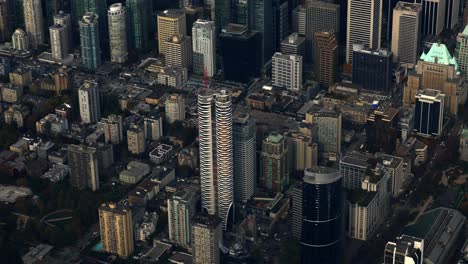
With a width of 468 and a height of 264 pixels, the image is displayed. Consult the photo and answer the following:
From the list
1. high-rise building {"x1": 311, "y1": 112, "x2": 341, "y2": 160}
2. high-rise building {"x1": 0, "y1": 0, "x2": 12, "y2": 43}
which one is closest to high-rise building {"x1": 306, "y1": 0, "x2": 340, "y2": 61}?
high-rise building {"x1": 311, "y1": 112, "x2": 341, "y2": 160}

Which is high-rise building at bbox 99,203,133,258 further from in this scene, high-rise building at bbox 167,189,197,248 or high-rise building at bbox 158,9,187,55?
high-rise building at bbox 158,9,187,55

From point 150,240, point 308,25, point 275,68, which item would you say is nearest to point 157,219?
point 150,240

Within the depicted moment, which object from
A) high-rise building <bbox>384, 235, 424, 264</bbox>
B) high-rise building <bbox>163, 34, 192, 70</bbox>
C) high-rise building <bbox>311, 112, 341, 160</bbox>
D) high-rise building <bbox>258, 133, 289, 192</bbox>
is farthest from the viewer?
high-rise building <bbox>163, 34, 192, 70</bbox>

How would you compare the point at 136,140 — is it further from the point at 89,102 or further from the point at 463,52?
the point at 463,52

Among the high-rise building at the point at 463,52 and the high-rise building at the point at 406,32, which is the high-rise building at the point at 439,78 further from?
the high-rise building at the point at 406,32

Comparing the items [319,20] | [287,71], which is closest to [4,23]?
[287,71]

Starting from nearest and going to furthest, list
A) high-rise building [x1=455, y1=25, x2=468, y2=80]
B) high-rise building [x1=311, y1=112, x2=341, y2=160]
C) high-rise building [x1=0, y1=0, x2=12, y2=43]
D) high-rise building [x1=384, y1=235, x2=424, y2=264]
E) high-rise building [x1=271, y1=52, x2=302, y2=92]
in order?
→ 1. high-rise building [x1=384, y1=235, x2=424, y2=264]
2. high-rise building [x1=311, y1=112, x2=341, y2=160]
3. high-rise building [x1=271, y1=52, x2=302, y2=92]
4. high-rise building [x1=455, y1=25, x2=468, y2=80]
5. high-rise building [x1=0, y1=0, x2=12, y2=43]

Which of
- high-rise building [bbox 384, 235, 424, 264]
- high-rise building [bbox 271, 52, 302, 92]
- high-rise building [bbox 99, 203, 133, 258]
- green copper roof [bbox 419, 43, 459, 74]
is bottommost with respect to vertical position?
high-rise building [bbox 99, 203, 133, 258]
